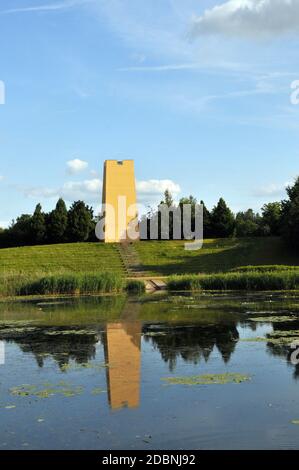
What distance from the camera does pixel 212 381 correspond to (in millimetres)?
9250

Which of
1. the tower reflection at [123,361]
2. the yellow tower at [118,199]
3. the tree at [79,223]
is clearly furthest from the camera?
the tree at [79,223]

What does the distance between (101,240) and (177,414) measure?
48.0 metres

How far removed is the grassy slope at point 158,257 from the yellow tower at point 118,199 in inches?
117

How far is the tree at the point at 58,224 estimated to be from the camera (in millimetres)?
55875

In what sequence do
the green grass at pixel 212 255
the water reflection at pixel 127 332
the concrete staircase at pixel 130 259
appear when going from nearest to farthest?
the water reflection at pixel 127 332
the concrete staircase at pixel 130 259
the green grass at pixel 212 255

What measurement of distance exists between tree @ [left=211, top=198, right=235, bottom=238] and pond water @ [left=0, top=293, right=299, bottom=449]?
3856cm

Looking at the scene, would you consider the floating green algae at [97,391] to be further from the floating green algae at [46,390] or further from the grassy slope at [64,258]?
the grassy slope at [64,258]

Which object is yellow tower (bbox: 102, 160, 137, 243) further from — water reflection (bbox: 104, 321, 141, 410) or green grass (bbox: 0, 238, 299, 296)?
water reflection (bbox: 104, 321, 141, 410)

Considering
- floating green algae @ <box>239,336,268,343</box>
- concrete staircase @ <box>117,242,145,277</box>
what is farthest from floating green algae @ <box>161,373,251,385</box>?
concrete staircase @ <box>117,242,145,277</box>

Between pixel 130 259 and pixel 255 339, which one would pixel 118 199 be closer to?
pixel 130 259

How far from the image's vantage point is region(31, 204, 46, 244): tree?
5575cm

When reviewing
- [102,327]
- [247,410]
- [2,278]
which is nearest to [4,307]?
[2,278]

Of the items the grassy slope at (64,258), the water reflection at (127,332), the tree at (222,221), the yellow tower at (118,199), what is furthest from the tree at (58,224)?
the water reflection at (127,332)

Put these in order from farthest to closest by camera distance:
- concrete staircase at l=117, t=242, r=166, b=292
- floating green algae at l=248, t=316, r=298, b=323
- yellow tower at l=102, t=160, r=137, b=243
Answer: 1. yellow tower at l=102, t=160, r=137, b=243
2. concrete staircase at l=117, t=242, r=166, b=292
3. floating green algae at l=248, t=316, r=298, b=323
